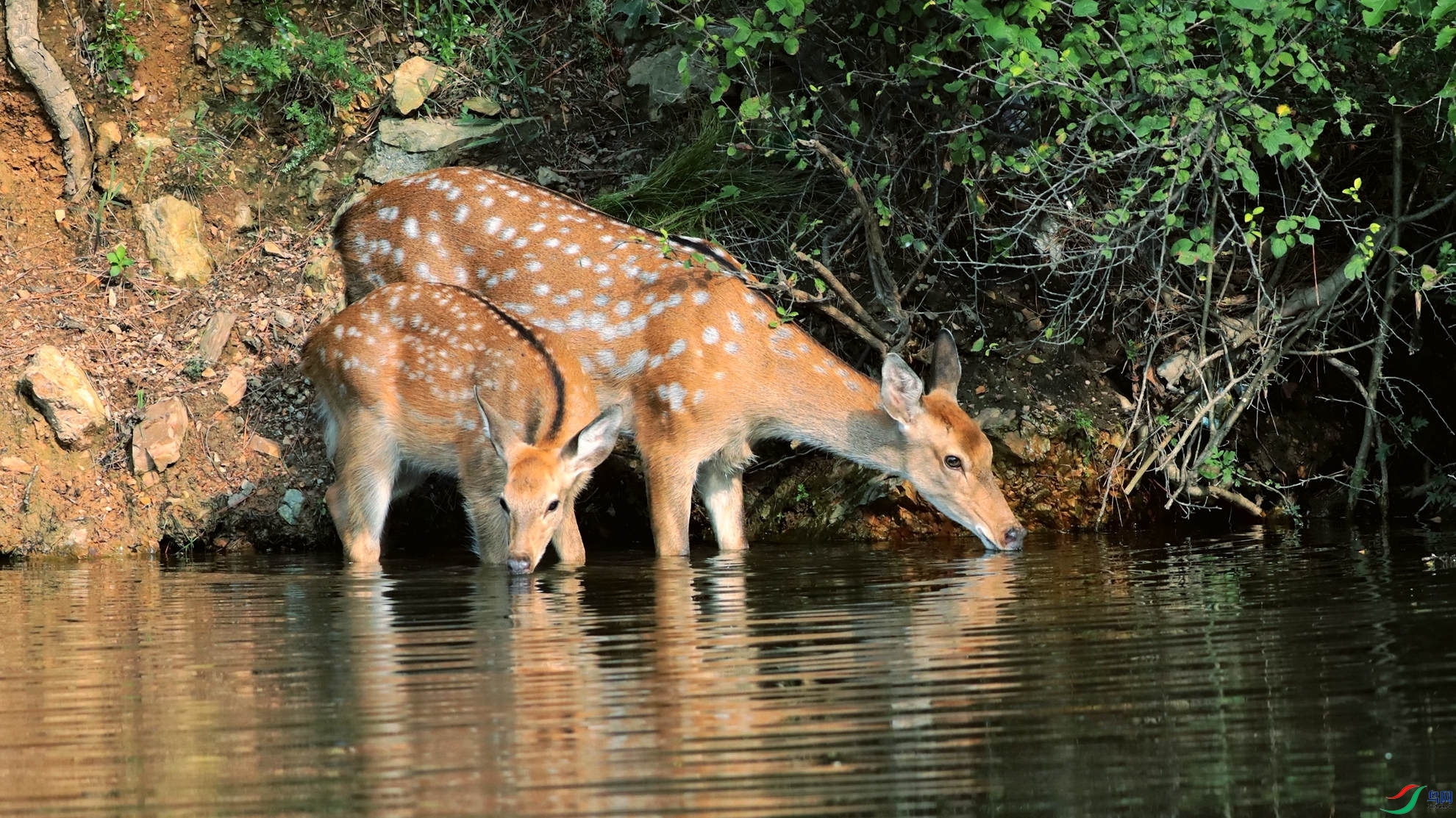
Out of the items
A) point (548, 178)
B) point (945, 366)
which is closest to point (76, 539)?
point (548, 178)

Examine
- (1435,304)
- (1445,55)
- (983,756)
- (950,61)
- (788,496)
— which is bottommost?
(983,756)

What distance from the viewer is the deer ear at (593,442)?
8.42 m

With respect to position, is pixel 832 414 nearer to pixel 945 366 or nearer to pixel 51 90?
pixel 945 366

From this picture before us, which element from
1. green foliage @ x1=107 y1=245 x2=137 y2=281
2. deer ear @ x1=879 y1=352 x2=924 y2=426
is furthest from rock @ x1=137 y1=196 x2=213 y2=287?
deer ear @ x1=879 y1=352 x2=924 y2=426

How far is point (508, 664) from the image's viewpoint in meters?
5.30

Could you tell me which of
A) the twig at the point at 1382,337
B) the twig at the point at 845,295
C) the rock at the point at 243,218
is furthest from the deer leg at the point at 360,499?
the twig at the point at 1382,337

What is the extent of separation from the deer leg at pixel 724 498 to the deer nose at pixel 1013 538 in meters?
1.45

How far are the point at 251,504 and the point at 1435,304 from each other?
678 centimetres

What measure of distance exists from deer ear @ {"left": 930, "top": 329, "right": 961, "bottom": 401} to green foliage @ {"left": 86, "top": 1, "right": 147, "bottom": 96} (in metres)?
6.36

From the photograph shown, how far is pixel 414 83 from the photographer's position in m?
11.8

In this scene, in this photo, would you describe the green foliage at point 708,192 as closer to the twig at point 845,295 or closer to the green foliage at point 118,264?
the twig at point 845,295

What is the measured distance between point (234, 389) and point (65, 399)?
37.2 inches

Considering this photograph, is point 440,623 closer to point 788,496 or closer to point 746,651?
point 746,651

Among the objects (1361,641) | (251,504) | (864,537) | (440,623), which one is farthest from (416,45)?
(1361,641)
